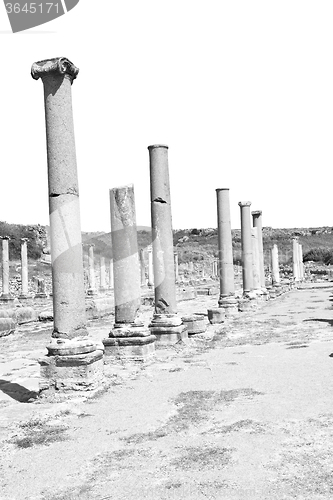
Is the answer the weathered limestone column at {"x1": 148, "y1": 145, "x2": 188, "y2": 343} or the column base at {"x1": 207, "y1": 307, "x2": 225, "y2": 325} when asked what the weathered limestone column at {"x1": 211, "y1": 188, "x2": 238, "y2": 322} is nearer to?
the column base at {"x1": 207, "y1": 307, "x2": 225, "y2": 325}

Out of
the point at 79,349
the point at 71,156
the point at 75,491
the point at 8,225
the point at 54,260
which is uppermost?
the point at 8,225

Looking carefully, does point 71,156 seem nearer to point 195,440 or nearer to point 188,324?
point 195,440

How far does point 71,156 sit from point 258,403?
15.2 feet

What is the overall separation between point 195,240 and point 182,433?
10039 centimetres

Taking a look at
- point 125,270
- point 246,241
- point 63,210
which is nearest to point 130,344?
point 125,270

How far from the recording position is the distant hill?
67750 millimetres

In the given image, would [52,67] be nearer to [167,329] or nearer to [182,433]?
[182,433]

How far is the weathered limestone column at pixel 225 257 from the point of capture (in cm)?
1972

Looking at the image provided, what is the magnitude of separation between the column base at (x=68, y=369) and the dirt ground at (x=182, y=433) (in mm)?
369

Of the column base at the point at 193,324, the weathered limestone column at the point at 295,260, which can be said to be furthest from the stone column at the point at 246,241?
the weathered limestone column at the point at 295,260

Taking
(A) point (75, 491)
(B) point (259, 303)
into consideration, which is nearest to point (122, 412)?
(A) point (75, 491)

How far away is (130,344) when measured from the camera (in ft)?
34.0

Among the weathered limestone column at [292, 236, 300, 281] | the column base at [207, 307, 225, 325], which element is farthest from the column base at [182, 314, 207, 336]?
the weathered limestone column at [292, 236, 300, 281]

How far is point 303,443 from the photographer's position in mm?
5004
